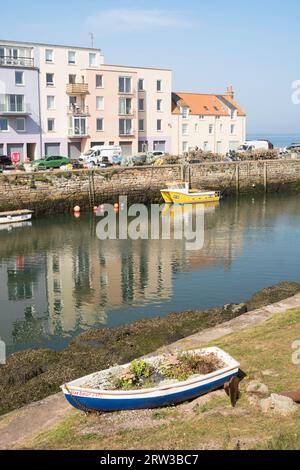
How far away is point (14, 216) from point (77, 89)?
26627mm

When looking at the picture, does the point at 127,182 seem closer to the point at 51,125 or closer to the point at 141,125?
the point at 51,125

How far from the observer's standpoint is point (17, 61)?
6419 cm

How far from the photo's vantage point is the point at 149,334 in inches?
704

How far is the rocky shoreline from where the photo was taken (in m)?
14.1

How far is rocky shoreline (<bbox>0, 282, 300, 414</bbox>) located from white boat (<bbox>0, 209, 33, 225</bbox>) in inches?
1089

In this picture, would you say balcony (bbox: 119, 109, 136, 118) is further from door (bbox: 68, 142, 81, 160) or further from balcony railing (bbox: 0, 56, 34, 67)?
balcony railing (bbox: 0, 56, 34, 67)

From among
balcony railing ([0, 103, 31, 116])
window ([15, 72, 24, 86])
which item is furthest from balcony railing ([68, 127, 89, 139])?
window ([15, 72, 24, 86])

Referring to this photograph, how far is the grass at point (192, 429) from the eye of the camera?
30.6 ft

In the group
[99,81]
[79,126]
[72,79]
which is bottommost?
[79,126]

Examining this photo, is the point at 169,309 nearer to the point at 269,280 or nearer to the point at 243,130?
the point at 269,280

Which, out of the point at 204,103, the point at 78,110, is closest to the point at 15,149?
the point at 78,110

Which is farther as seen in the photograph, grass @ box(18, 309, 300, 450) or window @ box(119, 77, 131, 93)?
window @ box(119, 77, 131, 93)

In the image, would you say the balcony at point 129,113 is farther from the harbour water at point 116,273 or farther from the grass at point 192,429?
the grass at point 192,429

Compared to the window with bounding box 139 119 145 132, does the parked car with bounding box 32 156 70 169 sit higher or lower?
lower
